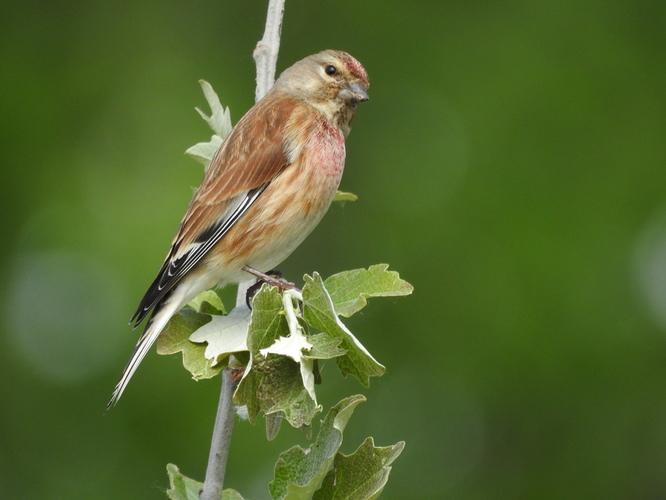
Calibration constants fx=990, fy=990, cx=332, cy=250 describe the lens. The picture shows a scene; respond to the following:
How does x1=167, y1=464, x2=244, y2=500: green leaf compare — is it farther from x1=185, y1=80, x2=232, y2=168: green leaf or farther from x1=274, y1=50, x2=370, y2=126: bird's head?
x1=274, y1=50, x2=370, y2=126: bird's head

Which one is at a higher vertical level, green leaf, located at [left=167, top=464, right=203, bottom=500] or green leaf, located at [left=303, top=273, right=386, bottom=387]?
green leaf, located at [left=303, top=273, right=386, bottom=387]

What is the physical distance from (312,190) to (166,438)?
2557 mm

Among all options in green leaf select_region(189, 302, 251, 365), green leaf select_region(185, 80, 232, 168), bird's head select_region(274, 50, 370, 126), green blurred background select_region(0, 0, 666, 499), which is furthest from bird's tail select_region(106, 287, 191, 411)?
Result: green blurred background select_region(0, 0, 666, 499)

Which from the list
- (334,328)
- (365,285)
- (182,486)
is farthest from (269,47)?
(182,486)

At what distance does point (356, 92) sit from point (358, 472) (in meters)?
1.99

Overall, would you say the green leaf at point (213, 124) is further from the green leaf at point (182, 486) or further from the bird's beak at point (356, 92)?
the green leaf at point (182, 486)

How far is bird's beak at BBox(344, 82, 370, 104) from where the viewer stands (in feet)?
13.1

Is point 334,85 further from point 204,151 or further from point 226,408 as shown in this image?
point 226,408

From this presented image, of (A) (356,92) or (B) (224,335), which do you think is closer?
(B) (224,335)

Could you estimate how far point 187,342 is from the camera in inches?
113

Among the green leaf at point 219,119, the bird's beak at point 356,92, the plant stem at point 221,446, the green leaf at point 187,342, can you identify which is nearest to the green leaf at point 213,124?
the green leaf at point 219,119

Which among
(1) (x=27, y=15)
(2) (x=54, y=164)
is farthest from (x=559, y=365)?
(1) (x=27, y=15)

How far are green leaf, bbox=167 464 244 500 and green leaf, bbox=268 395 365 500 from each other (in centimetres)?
24

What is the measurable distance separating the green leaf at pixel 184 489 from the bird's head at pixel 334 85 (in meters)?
1.79
